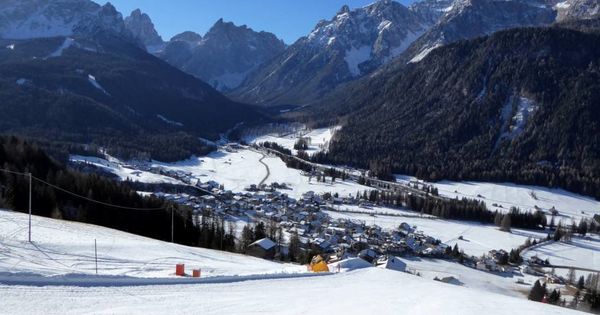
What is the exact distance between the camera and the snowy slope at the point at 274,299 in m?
16.4

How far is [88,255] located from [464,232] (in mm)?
88450

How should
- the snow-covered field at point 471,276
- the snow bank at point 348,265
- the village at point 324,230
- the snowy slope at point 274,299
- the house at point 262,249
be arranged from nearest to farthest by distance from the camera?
1. the snowy slope at point 274,299
2. the snow bank at point 348,265
3. the house at point 262,249
4. the snow-covered field at point 471,276
5. the village at point 324,230

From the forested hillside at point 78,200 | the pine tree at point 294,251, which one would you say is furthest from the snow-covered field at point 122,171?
the pine tree at point 294,251

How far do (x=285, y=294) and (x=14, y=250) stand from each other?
43.7 ft

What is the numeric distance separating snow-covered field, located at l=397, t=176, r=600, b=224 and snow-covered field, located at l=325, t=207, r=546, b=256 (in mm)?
19940

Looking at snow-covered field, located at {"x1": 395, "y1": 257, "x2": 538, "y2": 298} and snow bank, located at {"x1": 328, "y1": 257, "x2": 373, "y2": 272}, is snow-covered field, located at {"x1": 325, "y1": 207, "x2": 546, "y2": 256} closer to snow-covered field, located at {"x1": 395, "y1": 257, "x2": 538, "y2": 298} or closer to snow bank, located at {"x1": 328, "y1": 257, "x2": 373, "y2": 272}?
snow-covered field, located at {"x1": 395, "y1": 257, "x2": 538, "y2": 298}

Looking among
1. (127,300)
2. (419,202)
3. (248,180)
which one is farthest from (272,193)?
(127,300)

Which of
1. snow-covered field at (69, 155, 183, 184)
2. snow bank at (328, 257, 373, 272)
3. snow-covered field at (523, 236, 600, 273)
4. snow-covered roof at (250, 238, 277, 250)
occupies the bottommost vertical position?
snow-covered field at (523, 236, 600, 273)

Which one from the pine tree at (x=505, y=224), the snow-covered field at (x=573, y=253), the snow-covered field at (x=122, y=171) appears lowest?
the snow-covered field at (x=573, y=253)

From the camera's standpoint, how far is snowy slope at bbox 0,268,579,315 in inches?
645

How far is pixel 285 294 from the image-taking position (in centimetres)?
2172

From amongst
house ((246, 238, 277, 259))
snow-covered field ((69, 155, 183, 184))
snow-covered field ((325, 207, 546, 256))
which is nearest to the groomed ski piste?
house ((246, 238, 277, 259))

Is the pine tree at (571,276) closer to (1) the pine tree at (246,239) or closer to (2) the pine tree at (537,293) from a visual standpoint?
(2) the pine tree at (537,293)

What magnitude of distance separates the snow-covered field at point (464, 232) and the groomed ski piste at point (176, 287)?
6546 centimetres
